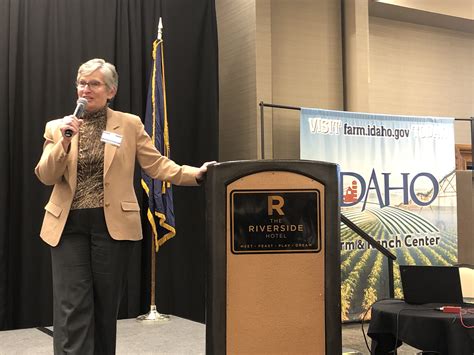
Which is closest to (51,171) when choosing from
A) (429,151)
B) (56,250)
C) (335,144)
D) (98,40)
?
(56,250)

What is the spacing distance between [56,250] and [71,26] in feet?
9.65

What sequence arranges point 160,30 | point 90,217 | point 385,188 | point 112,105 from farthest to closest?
1. point 385,188
2. point 112,105
3. point 160,30
4. point 90,217

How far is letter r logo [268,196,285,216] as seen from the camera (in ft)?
4.96

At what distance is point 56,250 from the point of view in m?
1.98

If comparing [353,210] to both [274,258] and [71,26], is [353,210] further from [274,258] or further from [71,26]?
[274,258]

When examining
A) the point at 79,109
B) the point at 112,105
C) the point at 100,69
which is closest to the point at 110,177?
the point at 79,109

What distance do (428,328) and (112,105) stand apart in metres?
3.08

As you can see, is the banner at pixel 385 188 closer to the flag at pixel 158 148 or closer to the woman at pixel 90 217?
the flag at pixel 158 148

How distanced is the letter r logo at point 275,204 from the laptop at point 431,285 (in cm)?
131

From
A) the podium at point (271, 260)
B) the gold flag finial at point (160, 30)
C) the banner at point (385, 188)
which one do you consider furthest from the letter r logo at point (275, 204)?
the banner at point (385, 188)

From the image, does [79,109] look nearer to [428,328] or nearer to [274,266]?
[274,266]

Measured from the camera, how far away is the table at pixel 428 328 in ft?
7.55

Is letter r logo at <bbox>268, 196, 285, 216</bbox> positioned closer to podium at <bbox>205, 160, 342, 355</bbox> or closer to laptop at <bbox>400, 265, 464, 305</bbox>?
podium at <bbox>205, 160, 342, 355</bbox>

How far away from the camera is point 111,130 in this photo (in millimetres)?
2104
